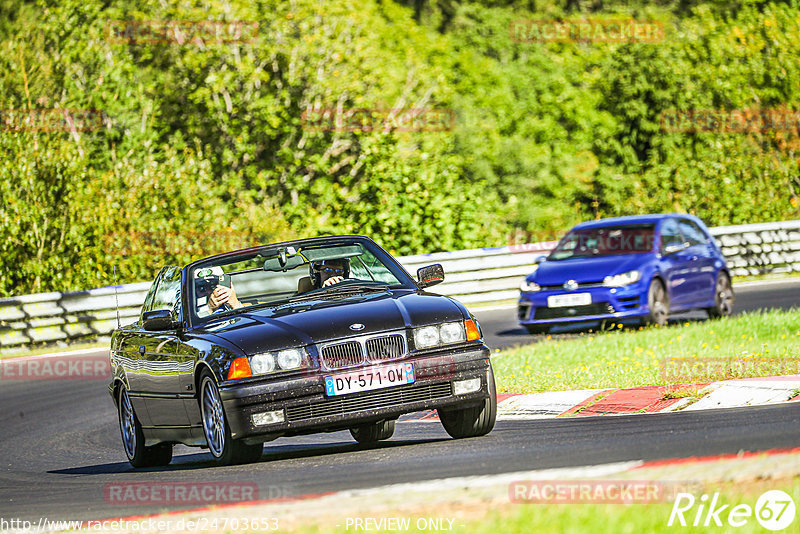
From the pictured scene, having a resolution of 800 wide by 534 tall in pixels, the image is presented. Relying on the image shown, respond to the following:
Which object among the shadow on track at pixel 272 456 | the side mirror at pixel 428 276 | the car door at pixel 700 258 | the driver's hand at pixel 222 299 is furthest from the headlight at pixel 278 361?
the car door at pixel 700 258

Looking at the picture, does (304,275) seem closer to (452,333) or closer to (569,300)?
(452,333)

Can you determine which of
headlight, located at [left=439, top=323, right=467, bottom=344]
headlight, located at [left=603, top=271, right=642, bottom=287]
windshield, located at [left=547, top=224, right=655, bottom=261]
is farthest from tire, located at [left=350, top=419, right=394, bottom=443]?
windshield, located at [left=547, top=224, right=655, bottom=261]

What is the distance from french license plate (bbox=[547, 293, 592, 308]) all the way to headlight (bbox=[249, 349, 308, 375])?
9.45 meters

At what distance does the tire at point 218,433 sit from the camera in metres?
8.23

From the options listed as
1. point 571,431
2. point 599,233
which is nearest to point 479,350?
point 571,431

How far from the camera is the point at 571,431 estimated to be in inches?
338

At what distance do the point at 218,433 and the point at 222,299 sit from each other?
4.04 ft

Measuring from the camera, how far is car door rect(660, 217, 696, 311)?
57.7 feet

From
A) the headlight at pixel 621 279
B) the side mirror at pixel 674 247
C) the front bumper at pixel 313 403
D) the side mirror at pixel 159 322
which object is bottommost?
the headlight at pixel 621 279

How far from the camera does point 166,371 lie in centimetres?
918

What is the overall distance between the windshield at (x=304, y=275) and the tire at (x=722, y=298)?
32.3 feet

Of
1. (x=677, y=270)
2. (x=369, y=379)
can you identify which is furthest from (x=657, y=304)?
(x=369, y=379)

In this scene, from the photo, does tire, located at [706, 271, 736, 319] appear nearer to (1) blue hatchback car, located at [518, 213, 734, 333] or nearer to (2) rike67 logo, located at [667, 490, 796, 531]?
(1) blue hatchback car, located at [518, 213, 734, 333]

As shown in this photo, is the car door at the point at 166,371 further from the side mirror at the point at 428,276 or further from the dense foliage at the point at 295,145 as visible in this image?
the dense foliage at the point at 295,145
